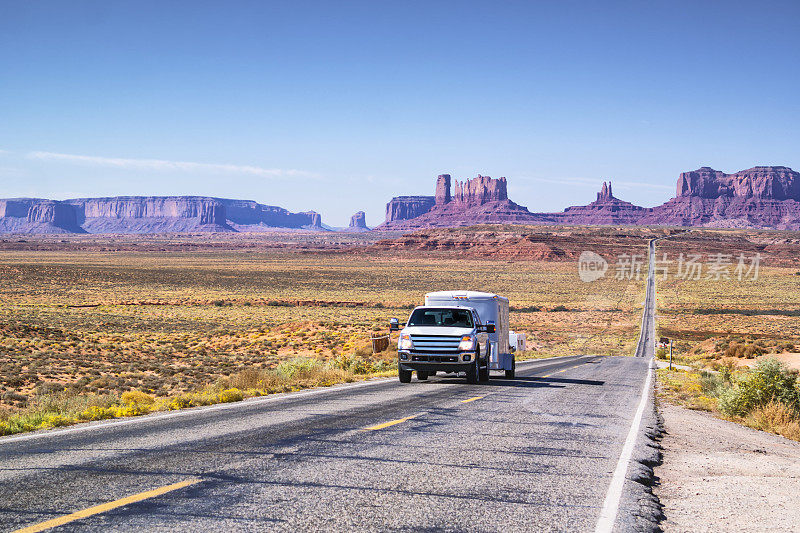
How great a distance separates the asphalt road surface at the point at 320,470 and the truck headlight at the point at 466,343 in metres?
3.87

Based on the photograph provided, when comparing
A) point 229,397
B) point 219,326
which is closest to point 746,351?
point 219,326

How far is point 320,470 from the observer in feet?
24.1

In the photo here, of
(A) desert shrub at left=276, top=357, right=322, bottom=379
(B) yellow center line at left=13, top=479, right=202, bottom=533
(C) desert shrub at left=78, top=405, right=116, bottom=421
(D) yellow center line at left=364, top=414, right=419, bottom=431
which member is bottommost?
(A) desert shrub at left=276, top=357, right=322, bottom=379

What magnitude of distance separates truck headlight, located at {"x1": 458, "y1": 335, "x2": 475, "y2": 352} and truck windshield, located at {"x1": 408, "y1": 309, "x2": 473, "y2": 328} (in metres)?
0.57

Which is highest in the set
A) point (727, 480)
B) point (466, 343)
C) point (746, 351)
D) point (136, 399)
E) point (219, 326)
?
point (466, 343)

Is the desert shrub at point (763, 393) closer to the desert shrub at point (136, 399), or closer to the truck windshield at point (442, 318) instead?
the truck windshield at point (442, 318)

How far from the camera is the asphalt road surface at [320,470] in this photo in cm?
565

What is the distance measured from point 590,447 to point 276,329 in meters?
38.7

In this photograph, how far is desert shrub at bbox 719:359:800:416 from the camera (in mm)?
15586

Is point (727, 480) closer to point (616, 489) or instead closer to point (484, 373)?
point (616, 489)

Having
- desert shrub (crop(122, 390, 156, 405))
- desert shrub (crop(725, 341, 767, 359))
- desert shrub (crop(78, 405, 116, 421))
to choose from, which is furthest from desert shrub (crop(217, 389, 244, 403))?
desert shrub (crop(725, 341, 767, 359))

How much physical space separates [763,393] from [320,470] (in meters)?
12.5

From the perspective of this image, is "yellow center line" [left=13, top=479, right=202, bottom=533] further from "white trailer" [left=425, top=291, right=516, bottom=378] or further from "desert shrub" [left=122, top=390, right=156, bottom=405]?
"white trailer" [left=425, top=291, right=516, bottom=378]

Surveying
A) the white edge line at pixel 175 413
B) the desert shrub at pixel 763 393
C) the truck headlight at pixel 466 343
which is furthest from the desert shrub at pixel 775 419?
the white edge line at pixel 175 413
